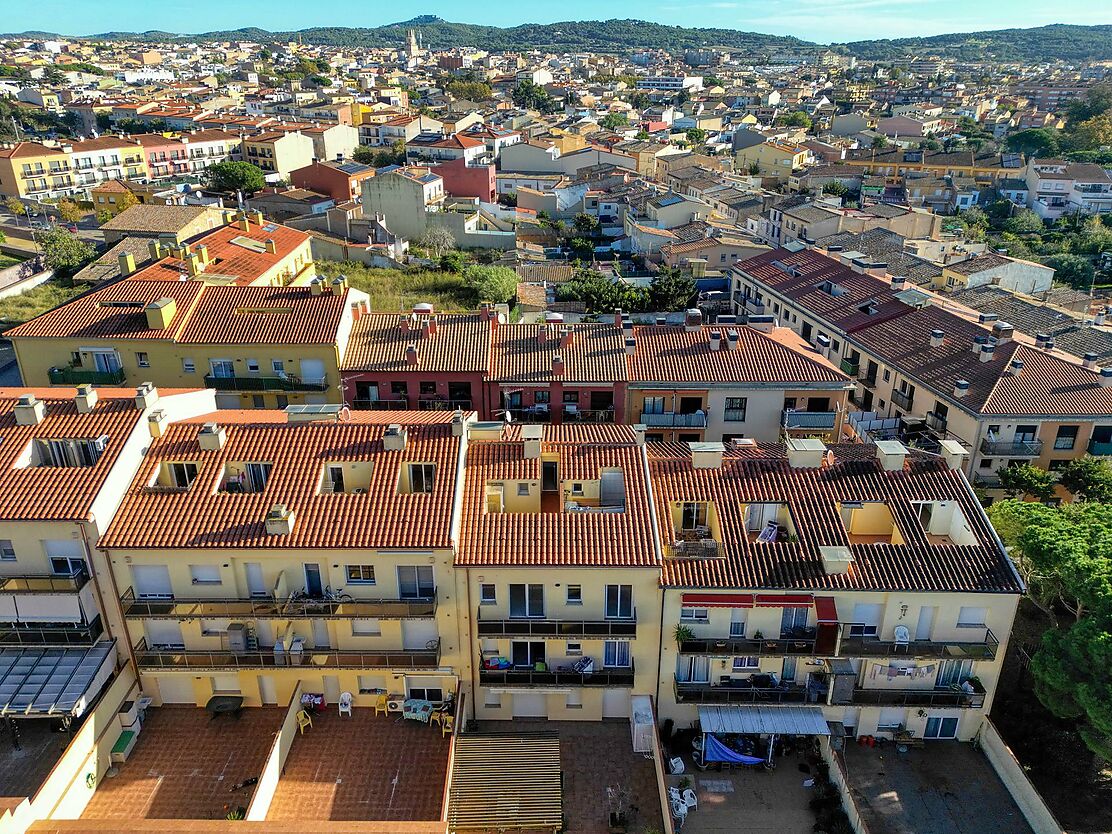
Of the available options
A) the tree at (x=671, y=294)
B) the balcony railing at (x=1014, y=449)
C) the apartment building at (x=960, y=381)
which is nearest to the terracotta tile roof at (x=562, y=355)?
the apartment building at (x=960, y=381)

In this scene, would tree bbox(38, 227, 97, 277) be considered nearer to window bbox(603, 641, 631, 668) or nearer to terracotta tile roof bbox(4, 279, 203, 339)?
terracotta tile roof bbox(4, 279, 203, 339)

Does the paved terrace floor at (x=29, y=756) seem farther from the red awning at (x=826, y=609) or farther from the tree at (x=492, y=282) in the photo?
the tree at (x=492, y=282)

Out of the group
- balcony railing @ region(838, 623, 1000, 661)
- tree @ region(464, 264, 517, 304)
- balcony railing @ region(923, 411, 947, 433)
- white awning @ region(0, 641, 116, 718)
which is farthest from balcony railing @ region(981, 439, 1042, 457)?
white awning @ region(0, 641, 116, 718)

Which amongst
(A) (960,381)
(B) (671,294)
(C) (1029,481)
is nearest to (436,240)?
(B) (671,294)

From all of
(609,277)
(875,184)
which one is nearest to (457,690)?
(609,277)

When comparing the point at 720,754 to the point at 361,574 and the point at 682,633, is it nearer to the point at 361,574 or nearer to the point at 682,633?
the point at 682,633

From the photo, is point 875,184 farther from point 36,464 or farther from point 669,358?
point 36,464
